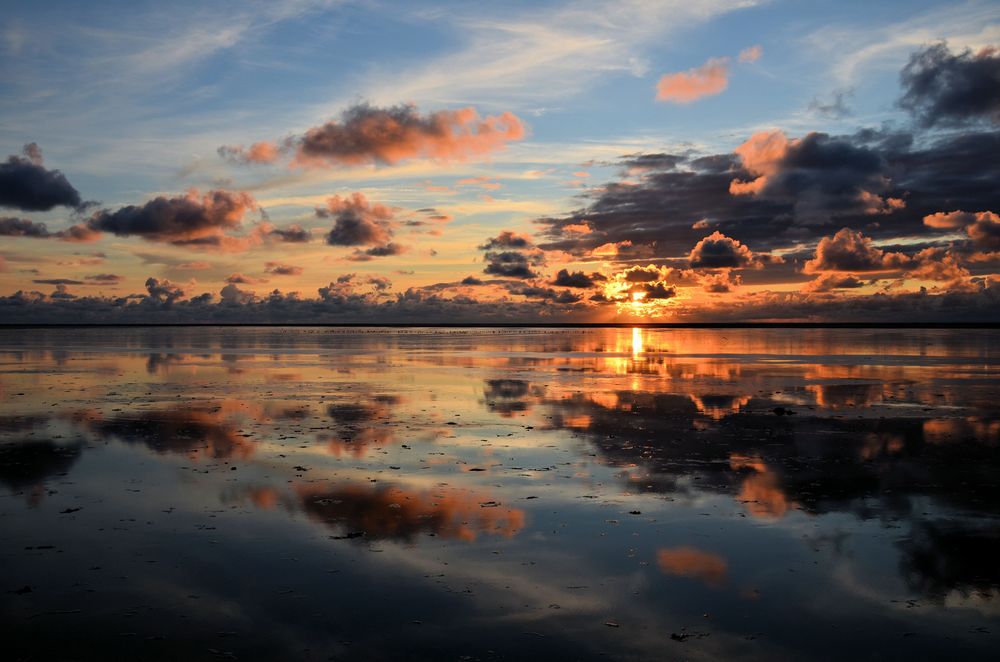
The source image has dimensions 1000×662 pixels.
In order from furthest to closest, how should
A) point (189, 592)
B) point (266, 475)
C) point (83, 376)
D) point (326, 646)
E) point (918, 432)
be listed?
point (83, 376)
point (918, 432)
point (266, 475)
point (189, 592)
point (326, 646)

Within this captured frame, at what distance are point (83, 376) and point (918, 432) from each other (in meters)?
43.4

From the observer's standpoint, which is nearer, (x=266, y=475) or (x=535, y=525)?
(x=535, y=525)

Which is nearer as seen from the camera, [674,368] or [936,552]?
[936,552]

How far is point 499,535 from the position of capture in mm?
12594

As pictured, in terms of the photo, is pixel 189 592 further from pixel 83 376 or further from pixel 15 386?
pixel 83 376

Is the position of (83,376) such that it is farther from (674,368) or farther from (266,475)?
(674,368)

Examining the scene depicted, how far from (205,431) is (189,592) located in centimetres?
1428

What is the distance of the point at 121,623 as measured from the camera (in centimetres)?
903

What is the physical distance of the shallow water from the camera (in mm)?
8797

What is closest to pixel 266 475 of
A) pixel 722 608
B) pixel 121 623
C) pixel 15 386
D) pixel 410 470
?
pixel 410 470

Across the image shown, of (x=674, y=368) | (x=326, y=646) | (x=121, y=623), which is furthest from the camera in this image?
(x=674, y=368)

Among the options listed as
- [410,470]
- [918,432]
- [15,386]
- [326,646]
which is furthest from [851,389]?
[15,386]

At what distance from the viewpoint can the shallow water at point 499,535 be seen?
880 cm

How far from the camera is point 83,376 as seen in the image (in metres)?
45.0
